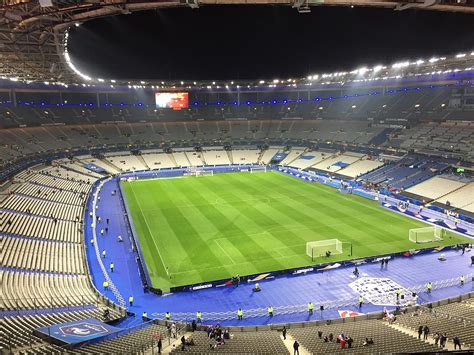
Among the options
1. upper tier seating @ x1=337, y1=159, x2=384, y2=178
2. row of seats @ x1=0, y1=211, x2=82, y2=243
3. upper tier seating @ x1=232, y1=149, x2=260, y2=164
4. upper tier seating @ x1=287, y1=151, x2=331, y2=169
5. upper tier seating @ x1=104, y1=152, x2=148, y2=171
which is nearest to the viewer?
row of seats @ x1=0, y1=211, x2=82, y2=243

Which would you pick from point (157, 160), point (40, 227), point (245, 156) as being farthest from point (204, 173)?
point (40, 227)

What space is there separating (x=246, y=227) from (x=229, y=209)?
7.45m

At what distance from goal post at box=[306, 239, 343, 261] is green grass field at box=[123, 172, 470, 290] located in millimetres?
639

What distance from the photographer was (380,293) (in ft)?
86.3

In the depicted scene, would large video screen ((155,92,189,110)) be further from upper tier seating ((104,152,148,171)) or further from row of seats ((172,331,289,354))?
row of seats ((172,331,289,354))

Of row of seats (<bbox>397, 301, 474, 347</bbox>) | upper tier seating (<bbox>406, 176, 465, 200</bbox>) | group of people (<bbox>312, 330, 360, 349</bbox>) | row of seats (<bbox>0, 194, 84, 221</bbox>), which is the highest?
upper tier seating (<bbox>406, 176, 465, 200</bbox>)

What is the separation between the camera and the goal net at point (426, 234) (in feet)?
118

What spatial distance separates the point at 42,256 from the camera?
29.6m

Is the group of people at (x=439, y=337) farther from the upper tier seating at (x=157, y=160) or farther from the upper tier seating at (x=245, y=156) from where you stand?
the upper tier seating at (x=157, y=160)

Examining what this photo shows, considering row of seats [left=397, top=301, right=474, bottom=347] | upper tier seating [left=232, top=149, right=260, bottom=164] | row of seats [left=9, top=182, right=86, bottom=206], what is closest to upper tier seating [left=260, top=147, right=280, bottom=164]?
upper tier seating [left=232, top=149, right=260, bottom=164]

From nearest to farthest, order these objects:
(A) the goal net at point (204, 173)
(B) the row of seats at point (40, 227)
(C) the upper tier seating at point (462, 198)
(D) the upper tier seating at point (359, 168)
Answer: (B) the row of seats at point (40, 227), (C) the upper tier seating at point (462, 198), (D) the upper tier seating at point (359, 168), (A) the goal net at point (204, 173)

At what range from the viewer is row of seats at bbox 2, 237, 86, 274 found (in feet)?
89.6

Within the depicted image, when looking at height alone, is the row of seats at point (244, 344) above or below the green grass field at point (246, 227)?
below

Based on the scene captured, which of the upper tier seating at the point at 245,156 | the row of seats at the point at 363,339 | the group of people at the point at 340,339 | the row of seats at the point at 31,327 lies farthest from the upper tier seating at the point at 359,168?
the row of seats at the point at 31,327
